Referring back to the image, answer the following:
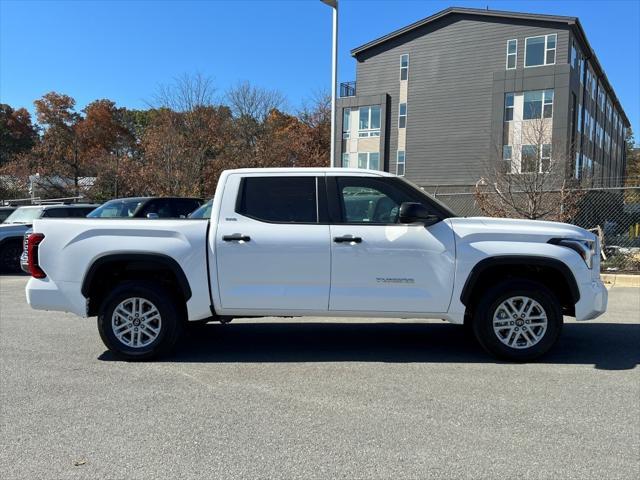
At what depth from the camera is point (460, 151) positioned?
3500cm

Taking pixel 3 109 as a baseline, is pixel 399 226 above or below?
below

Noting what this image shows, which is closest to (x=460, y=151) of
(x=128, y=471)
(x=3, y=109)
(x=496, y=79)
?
(x=496, y=79)

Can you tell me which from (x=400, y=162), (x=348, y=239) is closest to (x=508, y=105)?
(x=400, y=162)

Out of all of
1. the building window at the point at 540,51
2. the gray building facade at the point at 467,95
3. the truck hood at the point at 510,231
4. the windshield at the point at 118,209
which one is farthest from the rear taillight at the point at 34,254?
the building window at the point at 540,51

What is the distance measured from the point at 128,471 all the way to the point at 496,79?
34.0 m

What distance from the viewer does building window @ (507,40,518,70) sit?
108 feet

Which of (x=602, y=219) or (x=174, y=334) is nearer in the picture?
(x=174, y=334)

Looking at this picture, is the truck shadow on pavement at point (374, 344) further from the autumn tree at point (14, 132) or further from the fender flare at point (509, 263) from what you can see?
the autumn tree at point (14, 132)

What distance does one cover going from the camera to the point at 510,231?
5.34 meters

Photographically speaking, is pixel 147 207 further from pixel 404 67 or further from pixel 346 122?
pixel 346 122

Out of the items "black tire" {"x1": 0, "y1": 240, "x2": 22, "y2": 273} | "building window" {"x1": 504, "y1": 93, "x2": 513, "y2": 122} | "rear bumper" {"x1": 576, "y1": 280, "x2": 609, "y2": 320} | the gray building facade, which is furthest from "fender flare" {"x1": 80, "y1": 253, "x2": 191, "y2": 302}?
"building window" {"x1": 504, "y1": 93, "x2": 513, "y2": 122}

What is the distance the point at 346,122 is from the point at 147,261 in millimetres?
35680

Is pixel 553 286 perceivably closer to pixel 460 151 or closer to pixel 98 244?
pixel 98 244

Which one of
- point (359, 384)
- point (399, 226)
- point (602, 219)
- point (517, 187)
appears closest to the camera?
point (359, 384)
